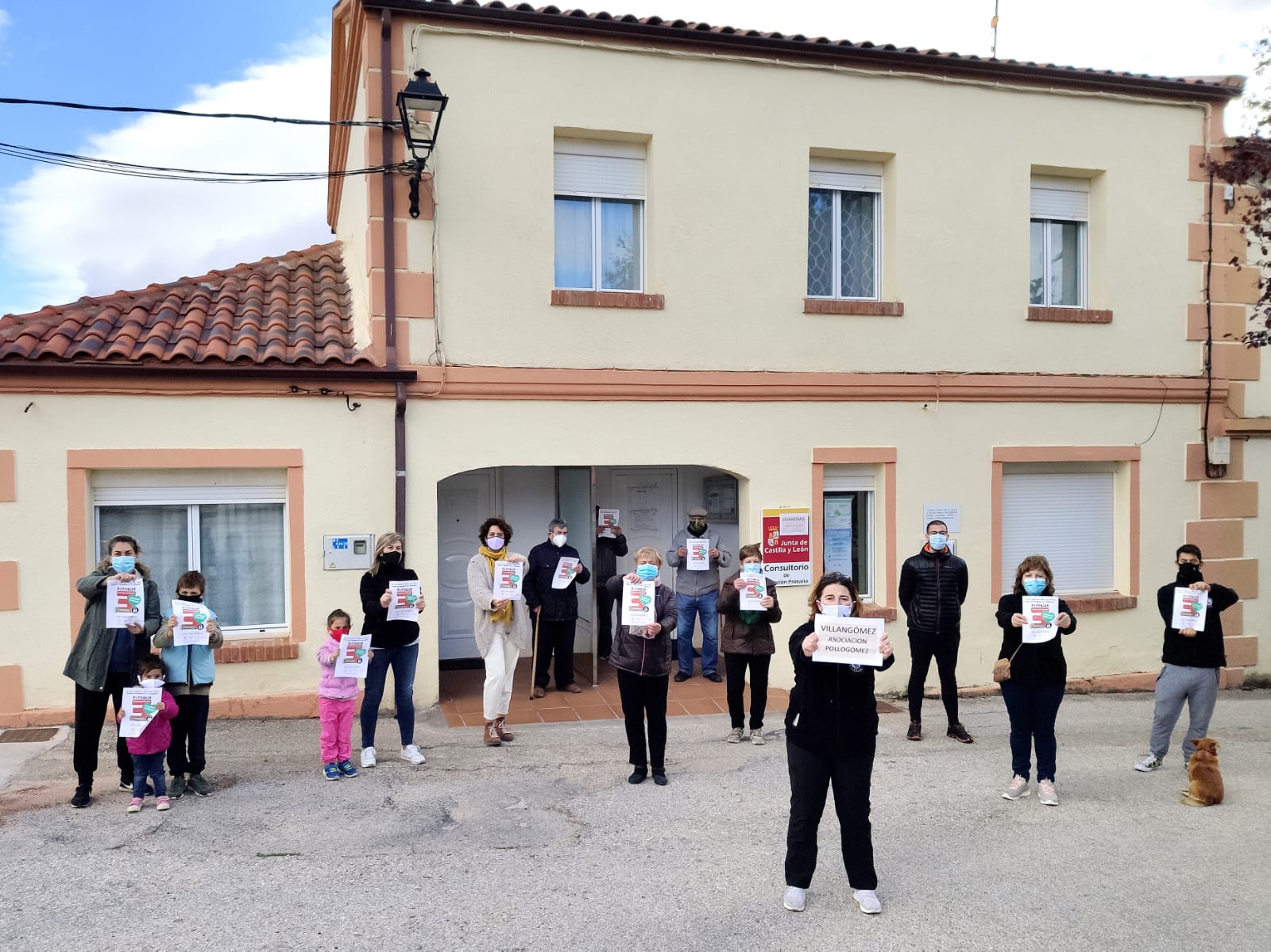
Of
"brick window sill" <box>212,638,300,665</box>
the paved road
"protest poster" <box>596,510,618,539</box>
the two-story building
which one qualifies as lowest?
the paved road

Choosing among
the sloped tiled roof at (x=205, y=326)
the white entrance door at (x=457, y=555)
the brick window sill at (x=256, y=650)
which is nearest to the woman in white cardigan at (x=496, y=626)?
the brick window sill at (x=256, y=650)

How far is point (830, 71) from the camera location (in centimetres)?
1012

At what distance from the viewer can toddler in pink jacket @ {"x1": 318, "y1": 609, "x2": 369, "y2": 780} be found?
6.98 m

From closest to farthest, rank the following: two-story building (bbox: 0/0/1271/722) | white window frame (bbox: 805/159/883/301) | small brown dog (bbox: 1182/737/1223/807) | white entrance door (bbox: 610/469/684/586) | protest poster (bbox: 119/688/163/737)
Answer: protest poster (bbox: 119/688/163/737), small brown dog (bbox: 1182/737/1223/807), two-story building (bbox: 0/0/1271/722), white window frame (bbox: 805/159/883/301), white entrance door (bbox: 610/469/684/586)

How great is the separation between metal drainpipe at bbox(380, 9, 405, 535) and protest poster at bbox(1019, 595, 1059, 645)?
521cm

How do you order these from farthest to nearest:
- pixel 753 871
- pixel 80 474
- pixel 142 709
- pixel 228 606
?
pixel 228 606 < pixel 80 474 < pixel 142 709 < pixel 753 871

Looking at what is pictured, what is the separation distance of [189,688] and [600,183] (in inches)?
231

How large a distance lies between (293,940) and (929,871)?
3.34m

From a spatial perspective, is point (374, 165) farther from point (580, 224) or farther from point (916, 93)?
point (916, 93)

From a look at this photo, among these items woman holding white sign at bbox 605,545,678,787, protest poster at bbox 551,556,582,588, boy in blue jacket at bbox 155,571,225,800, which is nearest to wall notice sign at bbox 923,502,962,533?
protest poster at bbox 551,556,582,588

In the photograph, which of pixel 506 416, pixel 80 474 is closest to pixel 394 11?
pixel 506 416

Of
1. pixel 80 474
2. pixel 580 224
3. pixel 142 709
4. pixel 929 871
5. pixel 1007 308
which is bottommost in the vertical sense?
pixel 929 871

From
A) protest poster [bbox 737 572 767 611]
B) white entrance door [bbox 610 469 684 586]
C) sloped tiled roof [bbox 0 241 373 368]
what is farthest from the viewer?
white entrance door [bbox 610 469 684 586]

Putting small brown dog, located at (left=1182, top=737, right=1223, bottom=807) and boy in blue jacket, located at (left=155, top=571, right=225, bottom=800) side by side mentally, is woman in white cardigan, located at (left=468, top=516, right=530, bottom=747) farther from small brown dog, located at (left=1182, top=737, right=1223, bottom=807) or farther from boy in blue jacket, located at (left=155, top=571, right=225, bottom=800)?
small brown dog, located at (left=1182, top=737, right=1223, bottom=807)
